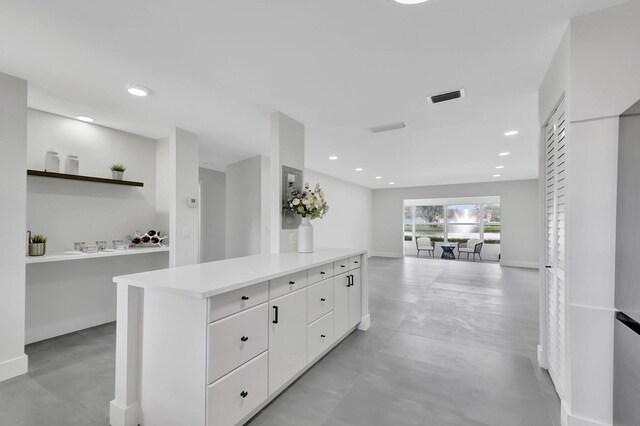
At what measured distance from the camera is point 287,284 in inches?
82.4

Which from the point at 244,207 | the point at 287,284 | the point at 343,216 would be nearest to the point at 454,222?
the point at 343,216

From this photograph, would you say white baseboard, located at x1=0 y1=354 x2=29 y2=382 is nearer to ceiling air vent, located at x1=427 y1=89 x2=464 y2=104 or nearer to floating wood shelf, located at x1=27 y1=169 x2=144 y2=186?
floating wood shelf, located at x1=27 y1=169 x2=144 y2=186

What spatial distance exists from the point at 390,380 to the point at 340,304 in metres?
0.81

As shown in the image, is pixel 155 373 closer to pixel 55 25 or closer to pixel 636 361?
pixel 55 25

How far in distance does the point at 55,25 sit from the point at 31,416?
2462 millimetres

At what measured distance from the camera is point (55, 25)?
67.4 inches

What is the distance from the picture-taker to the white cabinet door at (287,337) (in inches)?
75.9

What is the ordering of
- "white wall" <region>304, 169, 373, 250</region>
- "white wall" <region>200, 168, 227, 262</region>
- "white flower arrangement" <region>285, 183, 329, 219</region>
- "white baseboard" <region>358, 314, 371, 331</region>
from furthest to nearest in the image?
"white wall" <region>304, 169, 373, 250</region>
"white wall" <region>200, 168, 227, 262</region>
"white baseboard" <region>358, 314, 371, 331</region>
"white flower arrangement" <region>285, 183, 329, 219</region>

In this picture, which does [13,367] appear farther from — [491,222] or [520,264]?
[491,222]

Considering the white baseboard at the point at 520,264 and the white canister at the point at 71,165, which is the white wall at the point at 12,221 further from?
the white baseboard at the point at 520,264

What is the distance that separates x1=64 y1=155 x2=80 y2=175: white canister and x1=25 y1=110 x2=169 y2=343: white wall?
0.57ft

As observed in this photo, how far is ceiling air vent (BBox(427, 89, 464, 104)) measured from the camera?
2.62m

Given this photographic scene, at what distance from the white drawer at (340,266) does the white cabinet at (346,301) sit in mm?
49

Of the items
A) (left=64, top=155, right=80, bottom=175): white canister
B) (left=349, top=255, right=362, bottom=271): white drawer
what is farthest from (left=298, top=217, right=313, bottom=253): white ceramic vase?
(left=64, top=155, right=80, bottom=175): white canister
